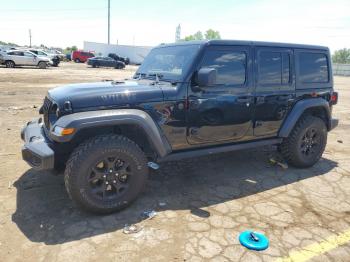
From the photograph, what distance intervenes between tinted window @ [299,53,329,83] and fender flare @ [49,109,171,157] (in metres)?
2.63

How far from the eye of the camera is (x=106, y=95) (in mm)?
3318

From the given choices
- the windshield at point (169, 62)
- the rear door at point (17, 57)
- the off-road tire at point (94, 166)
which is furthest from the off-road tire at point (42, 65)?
the off-road tire at point (94, 166)

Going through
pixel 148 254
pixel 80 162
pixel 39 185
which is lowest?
pixel 148 254

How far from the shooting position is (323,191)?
424cm

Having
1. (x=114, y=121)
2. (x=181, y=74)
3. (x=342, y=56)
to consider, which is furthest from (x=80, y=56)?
(x=342, y=56)

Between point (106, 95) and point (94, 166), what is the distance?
770 millimetres

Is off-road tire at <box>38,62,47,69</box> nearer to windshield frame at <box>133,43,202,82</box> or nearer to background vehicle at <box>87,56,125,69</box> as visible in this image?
background vehicle at <box>87,56,125,69</box>

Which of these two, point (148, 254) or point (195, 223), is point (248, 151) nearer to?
point (195, 223)

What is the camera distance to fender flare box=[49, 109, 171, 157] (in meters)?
3.03

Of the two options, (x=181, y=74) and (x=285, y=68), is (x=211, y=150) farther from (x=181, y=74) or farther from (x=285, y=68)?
(x=285, y=68)

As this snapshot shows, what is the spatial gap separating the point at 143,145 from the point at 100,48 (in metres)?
59.9

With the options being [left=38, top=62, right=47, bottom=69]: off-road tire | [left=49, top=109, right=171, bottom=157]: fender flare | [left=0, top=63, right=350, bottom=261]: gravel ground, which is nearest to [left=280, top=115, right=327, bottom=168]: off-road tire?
[left=0, top=63, right=350, bottom=261]: gravel ground

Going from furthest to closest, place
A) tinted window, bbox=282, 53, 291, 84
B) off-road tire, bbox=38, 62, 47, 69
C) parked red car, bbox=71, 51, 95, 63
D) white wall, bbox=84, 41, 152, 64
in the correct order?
1. white wall, bbox=84, 41, 152, 64
2. parked red car, bbox=71, 51, 95, 63
3. off-road tire, bbox=38, 62, 47, 69
4. tinted window, bbox=282, 53, 291, 84

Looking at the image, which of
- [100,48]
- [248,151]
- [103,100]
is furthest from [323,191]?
[100,48]
